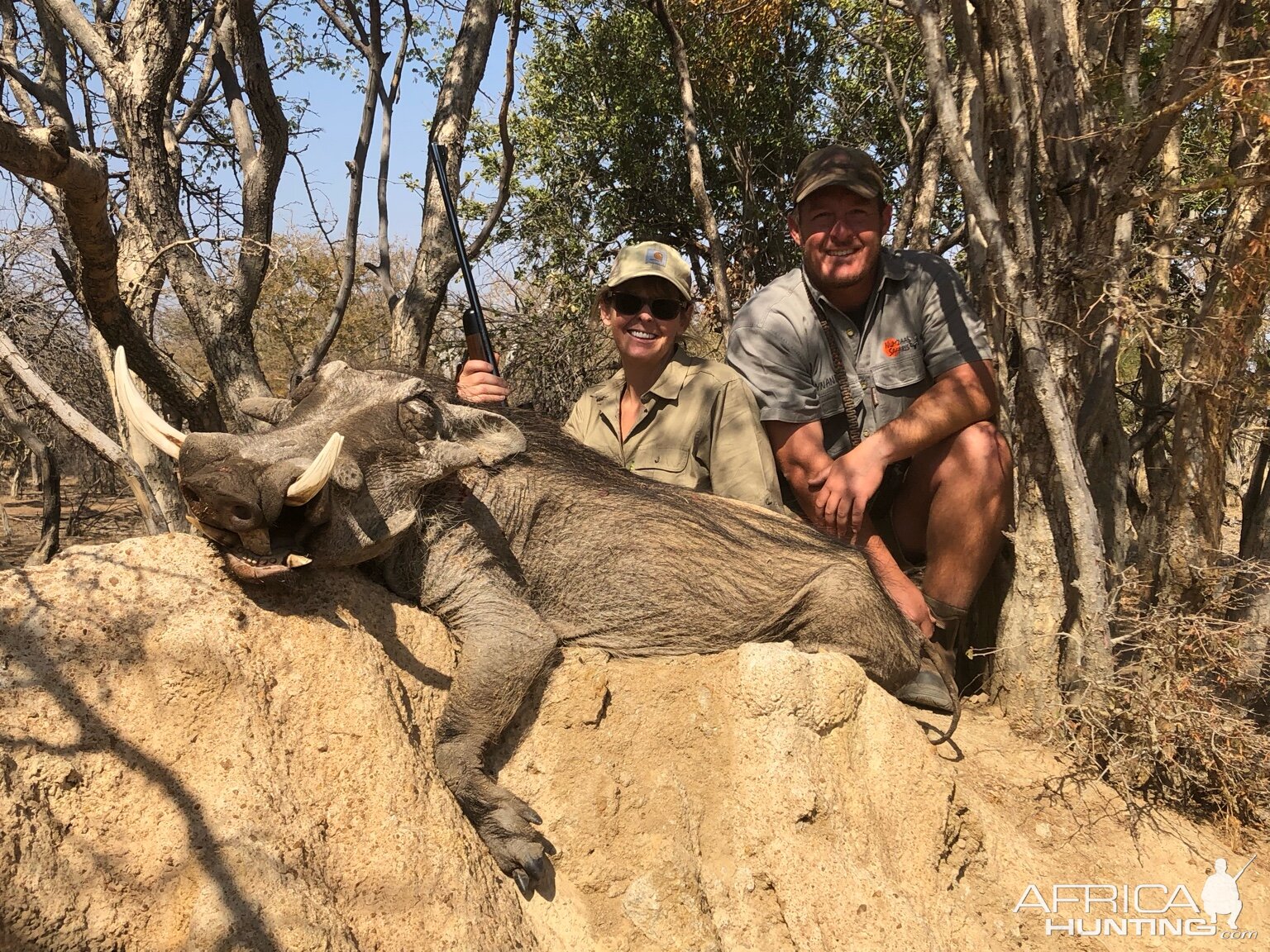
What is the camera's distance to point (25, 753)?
2.08 metres

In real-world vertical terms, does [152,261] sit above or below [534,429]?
above

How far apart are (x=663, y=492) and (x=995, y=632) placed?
206 centimetres

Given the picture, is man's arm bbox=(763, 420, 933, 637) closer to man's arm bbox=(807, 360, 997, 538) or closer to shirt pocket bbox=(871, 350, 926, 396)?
man's arm bbox=(807, 360, 997, 538)

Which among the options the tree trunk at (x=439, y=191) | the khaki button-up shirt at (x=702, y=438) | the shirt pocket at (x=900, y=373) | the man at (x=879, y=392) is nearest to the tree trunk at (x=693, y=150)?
the tree trunk at (x=439, y=191)

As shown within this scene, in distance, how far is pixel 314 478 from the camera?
98.1 inches

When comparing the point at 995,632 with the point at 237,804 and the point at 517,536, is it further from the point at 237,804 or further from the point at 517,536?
the point at 237,804

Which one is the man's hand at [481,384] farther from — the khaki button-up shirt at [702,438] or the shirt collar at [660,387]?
the shirt collar at [660,387]

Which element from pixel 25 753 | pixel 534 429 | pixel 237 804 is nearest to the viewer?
pixel 25 753

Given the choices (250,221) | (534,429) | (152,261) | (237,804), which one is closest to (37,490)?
(250,221)

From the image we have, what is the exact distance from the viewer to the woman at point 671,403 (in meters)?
4.58

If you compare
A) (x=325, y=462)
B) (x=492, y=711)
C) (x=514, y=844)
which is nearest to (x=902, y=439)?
(x=492, y=711)

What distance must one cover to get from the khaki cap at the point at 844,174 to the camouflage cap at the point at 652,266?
0.76 meters

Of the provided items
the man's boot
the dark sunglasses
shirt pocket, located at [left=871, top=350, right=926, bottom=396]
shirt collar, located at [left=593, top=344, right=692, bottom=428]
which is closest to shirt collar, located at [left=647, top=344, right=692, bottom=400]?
shirt collar, located at [left=593, top=344, right=692, bottom=428]

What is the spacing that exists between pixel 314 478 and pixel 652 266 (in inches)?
102
